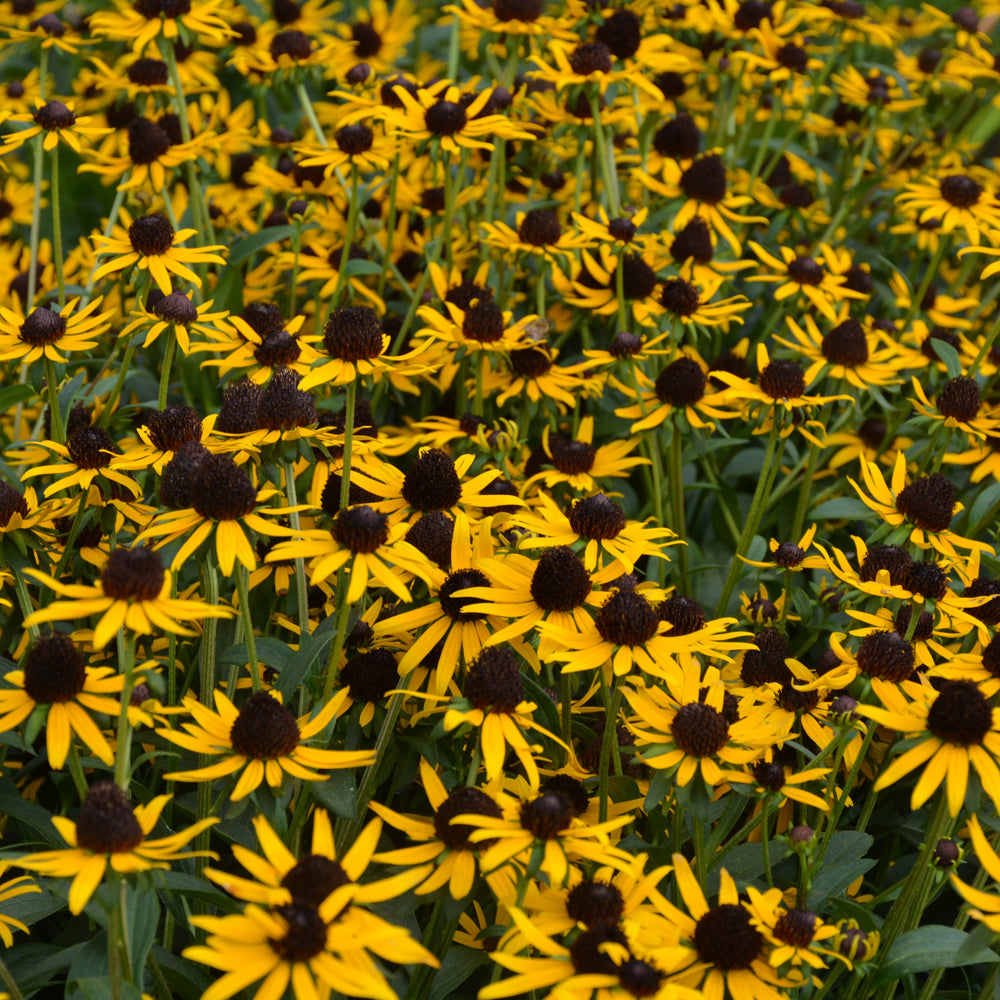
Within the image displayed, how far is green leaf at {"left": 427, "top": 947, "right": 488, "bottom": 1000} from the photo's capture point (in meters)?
1.68

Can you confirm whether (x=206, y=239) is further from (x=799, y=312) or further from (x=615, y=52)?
(x=799, y=312)

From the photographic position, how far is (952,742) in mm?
1615

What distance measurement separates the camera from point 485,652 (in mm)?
1689

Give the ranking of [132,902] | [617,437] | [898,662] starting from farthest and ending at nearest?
[617,437], [898,662], [132,902]

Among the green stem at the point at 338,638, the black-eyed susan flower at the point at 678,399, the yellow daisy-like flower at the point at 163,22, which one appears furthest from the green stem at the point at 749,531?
the yellow daisy-like flower at the point at 163,22

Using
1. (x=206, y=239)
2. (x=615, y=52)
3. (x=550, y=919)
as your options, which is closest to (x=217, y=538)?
(x=550, y=919)

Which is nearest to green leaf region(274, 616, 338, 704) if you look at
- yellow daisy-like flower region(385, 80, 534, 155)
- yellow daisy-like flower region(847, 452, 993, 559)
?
yellow daisy-like flower region(847, 452, 993, 559)

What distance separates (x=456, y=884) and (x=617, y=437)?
196cm

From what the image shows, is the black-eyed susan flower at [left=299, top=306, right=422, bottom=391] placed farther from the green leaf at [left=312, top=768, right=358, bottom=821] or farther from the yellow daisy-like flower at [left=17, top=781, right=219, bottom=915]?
the yellow daisy-like flower at [left=17, top=781, right=219, bottom=915]

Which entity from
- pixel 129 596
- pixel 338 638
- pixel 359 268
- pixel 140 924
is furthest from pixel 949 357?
pixel 140 924

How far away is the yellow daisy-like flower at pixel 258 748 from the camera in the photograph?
158 cm

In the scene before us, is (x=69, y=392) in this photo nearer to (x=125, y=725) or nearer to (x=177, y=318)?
(x=177, y=318)

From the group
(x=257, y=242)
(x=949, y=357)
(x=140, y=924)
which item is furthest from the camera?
(x=257, y=242)

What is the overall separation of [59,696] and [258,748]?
0.93 feet
